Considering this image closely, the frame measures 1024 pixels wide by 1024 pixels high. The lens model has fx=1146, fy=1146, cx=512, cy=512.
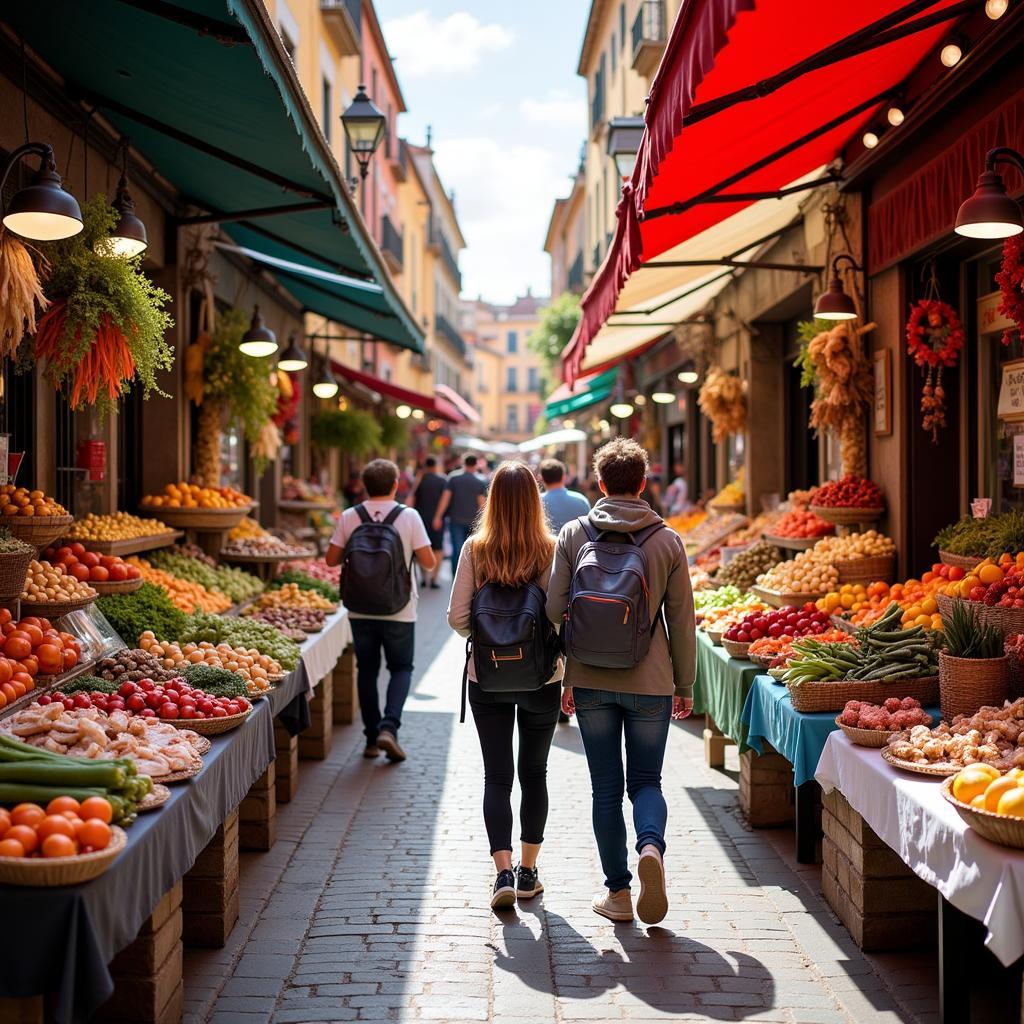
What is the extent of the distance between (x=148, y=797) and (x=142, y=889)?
385 millimetres

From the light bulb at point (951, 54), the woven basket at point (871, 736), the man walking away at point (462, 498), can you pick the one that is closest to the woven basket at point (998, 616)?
the woven basket at point (871, 736)

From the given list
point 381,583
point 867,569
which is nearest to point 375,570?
point 381,583

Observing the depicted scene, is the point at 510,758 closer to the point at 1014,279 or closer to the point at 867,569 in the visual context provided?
the point at 1014,279

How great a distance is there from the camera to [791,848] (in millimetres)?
5957

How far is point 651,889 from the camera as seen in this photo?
4.62m

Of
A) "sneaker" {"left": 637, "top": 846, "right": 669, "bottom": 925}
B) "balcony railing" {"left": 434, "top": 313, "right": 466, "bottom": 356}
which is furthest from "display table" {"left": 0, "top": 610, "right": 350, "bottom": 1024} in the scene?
"balcony railing" {"left": 434, "top": 313, "right": 466, "bottom": 356}

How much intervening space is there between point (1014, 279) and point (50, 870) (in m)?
4.71

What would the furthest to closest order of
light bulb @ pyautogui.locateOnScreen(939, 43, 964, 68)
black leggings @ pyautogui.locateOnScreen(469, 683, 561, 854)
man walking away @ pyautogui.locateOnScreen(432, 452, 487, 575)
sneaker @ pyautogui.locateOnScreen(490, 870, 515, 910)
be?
man walking away @ pyautogui.locateOnScreen(432, 452, 487, 575) < light bulb @ pyautogui.locateOnScreen(939, 43, 964, 68) < black leggings @ pyautogui.locateOnScreen(469, 683, 561, 854) < sneaker @ pyautogui.locateOnScreen(490, 870, 515, 910)

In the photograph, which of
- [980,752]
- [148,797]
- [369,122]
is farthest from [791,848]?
[369,122]

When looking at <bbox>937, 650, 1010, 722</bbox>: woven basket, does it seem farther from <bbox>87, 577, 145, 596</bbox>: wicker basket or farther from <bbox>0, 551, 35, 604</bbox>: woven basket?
<bbox>87, 577, 145, 596</bbox>: wicker basket

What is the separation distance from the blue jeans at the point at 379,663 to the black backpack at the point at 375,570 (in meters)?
0.17

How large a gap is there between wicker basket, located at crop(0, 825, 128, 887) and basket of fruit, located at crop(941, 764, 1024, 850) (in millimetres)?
2549

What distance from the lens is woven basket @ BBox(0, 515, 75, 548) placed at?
5.60m

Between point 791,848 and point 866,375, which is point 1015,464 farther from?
point 791,848
